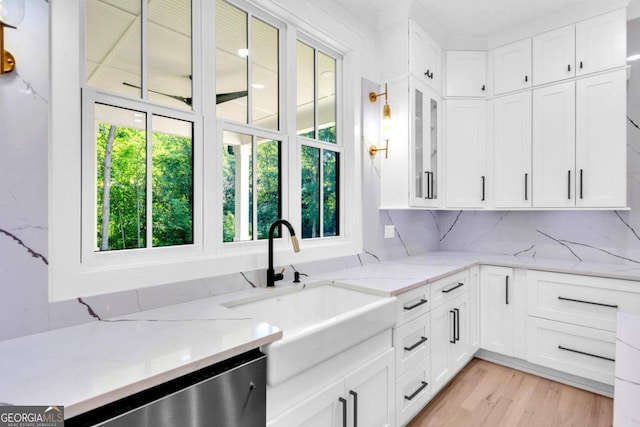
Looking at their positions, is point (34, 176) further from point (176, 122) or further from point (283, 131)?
point (283, 131)

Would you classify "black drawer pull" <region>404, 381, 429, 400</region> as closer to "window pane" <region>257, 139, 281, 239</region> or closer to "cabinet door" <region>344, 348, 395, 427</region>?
"cabinet door" <region>344, 348, 395, 427</region>

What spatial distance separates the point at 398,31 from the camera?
8.38 ft

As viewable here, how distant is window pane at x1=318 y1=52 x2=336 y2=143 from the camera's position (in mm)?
2385

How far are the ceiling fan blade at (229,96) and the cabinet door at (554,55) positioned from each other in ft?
7.75

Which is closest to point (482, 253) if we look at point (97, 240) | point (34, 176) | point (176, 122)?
point (176, 122)

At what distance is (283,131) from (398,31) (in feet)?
4.27

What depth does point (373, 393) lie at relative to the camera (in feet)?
5.19

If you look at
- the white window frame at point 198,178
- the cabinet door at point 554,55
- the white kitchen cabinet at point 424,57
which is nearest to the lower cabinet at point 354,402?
the white window frame at point 198,178

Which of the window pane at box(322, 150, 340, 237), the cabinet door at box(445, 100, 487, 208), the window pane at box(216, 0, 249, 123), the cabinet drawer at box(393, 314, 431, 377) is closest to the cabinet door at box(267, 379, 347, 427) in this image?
the cabinet drawer at box(393, 314, 431, 377)

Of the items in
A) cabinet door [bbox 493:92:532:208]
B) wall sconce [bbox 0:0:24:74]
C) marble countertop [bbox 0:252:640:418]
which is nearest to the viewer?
marble countertop [bbox 0:252:640:418]

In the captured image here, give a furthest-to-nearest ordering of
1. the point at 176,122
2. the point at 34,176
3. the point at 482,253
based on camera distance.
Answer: the point at 482,253 → the point at 176,122 → the point at 34,176

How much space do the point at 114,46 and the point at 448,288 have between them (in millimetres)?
2314

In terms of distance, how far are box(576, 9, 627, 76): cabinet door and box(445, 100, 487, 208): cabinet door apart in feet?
2.38

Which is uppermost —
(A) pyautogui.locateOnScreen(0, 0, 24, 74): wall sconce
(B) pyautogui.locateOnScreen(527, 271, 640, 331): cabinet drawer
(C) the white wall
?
(A) pyautogui.locateOnScreen(0, 0, 24, 74): wall sconce
